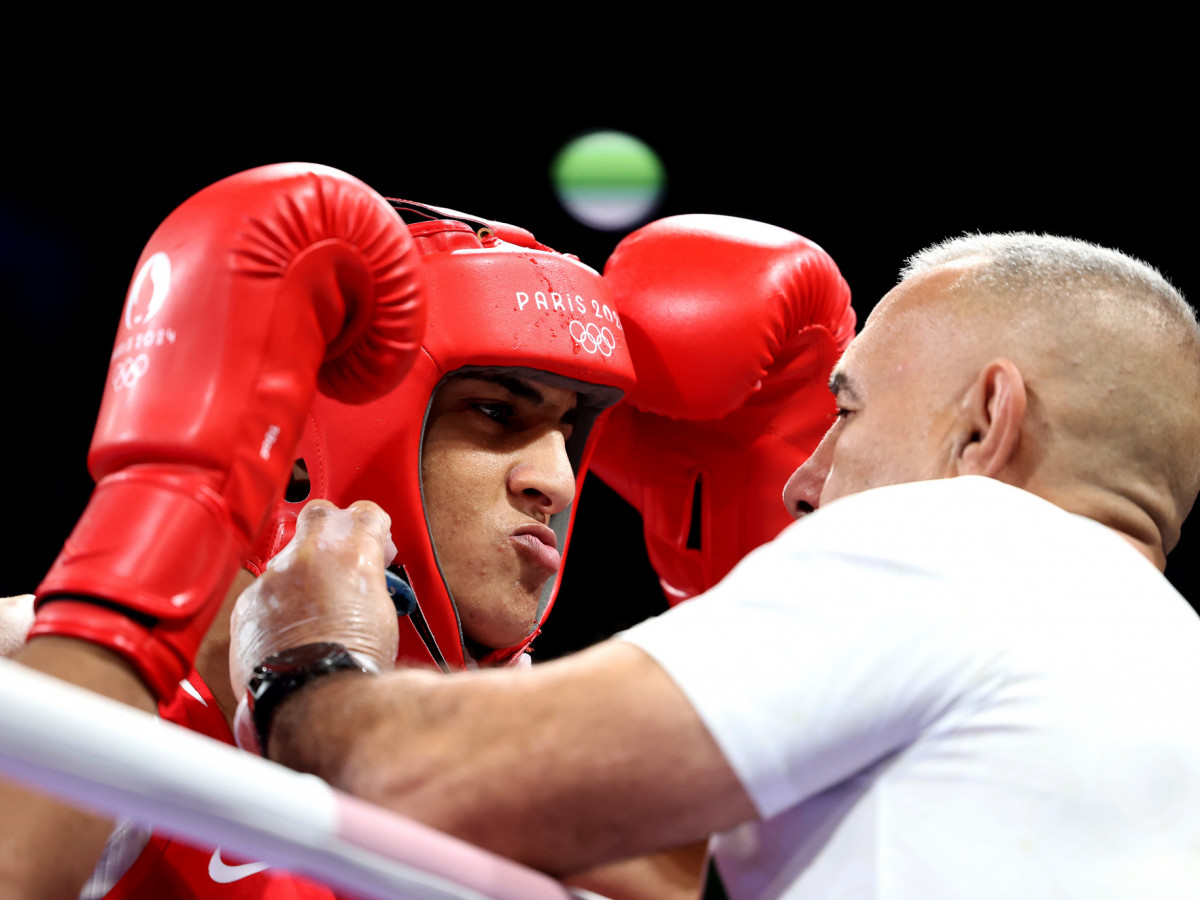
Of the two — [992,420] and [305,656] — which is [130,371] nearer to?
[305,656]

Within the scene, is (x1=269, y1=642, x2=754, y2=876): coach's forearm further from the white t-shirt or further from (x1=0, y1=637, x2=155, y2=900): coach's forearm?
(x1=0, y1=637, x2=155, y2=900): coach's forearm

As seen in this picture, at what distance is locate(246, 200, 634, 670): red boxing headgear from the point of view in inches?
69.2

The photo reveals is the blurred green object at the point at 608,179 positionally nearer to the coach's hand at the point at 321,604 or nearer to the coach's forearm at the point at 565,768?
the coach's hand at the point at 321,604

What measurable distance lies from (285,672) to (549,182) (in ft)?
11.4

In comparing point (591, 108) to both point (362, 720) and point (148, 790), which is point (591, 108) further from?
point (148, 790)

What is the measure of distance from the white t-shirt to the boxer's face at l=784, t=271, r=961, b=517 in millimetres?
367

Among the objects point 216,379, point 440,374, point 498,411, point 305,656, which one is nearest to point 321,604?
point 305,656

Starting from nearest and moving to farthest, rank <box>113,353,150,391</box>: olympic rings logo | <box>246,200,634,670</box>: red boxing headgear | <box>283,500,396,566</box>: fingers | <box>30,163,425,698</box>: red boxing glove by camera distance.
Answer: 1. <box>30,163,425,698</box>: red boxing glove
2. <box>113,353,150,391</box>: olympic rings logo
3. <box>283,500,396,566</box>: fingers
4. <box>246,200,634,670</box>: red boxing headgear

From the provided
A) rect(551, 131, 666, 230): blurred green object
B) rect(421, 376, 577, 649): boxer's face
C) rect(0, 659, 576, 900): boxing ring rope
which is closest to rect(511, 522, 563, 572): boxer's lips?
rect(421, 376, 577, 649): boxer's face

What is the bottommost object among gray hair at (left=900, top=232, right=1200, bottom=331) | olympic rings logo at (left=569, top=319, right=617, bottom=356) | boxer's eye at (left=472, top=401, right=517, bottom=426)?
boxer's eye at (left=472, top=401, right=517, bottom=426)

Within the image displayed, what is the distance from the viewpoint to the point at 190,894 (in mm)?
1372

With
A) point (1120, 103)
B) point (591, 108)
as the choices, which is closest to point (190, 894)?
point (591, 108)

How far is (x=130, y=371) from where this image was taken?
1069mm

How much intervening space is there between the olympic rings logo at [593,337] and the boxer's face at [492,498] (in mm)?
114
